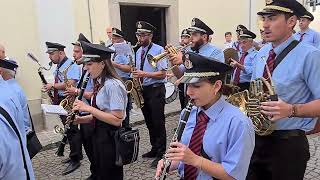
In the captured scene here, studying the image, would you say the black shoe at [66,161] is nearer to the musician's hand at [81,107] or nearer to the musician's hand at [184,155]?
the musician's hand at [81,107]

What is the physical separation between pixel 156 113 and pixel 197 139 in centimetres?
362

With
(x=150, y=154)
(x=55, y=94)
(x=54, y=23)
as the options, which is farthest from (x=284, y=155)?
(x=54, y=23)

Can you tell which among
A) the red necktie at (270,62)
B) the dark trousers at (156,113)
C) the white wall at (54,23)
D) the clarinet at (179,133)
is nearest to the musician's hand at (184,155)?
the clarinet at (179,133)

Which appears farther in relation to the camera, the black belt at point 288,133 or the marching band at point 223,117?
the black belt at point 288,133

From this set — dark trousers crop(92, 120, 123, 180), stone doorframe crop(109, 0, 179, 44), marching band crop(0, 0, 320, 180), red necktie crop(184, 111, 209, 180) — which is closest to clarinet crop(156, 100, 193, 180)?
Answer: marching band crop(0, 0, 320, 180)

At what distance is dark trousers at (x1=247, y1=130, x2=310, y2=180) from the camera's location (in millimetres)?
2840

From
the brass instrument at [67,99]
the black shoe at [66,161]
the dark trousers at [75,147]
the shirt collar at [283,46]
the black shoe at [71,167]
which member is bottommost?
the black shoe at [66,161]

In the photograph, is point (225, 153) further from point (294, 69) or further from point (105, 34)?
point (105, 34)

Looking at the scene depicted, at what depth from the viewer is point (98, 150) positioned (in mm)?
3797

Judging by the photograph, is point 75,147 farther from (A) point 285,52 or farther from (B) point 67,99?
(A) point 285,52

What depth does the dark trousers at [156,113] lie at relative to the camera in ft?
19.5

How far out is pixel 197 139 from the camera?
2.35 meters

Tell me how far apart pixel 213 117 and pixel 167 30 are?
900 cm

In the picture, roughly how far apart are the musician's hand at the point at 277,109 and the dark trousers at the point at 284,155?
40cm
